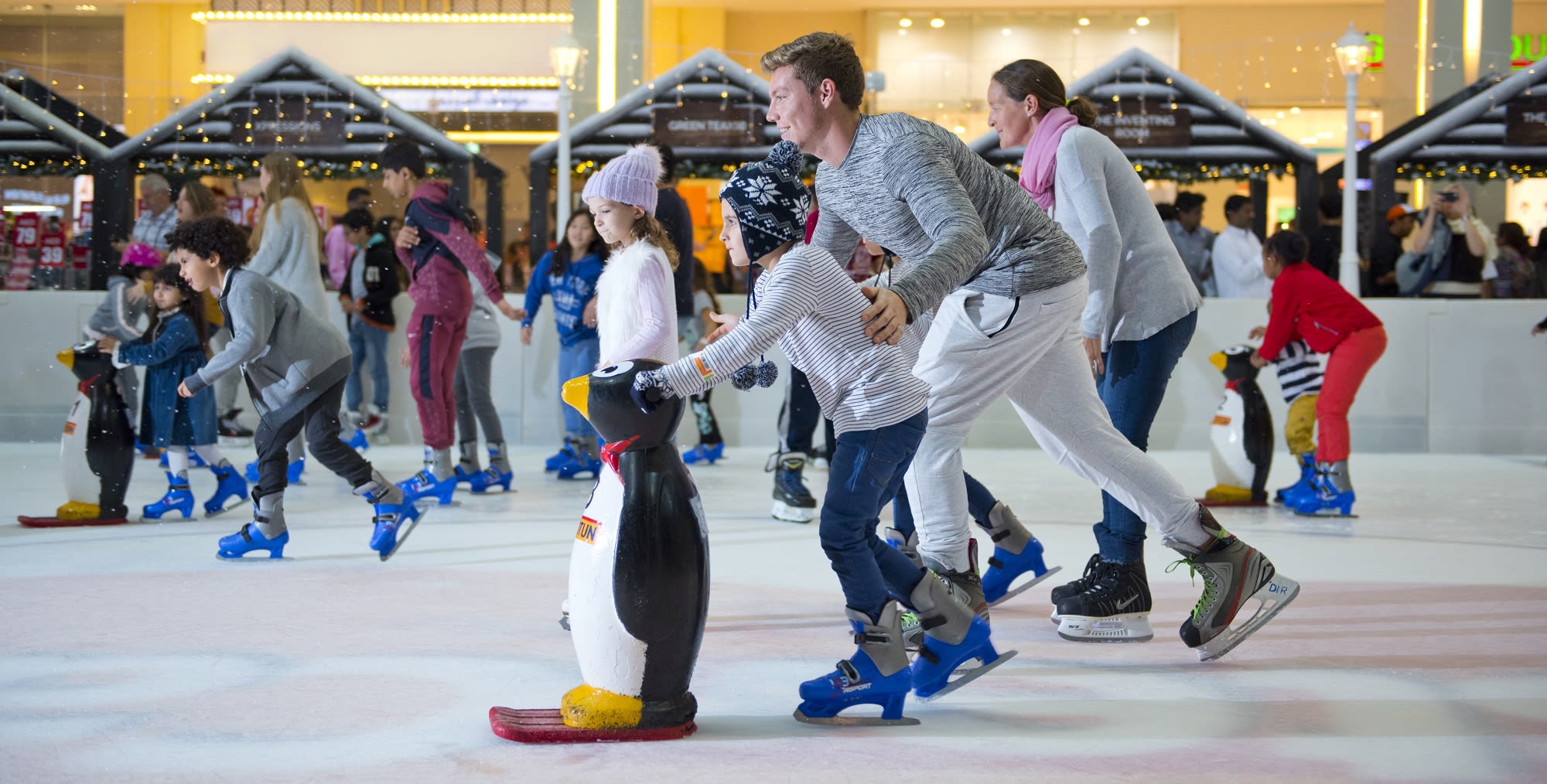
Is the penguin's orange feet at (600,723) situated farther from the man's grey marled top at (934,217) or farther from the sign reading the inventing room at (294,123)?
the sign reading the inventing room at (294,123)

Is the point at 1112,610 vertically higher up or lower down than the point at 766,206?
lower down

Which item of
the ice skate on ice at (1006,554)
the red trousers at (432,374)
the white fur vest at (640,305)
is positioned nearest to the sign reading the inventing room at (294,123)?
the red trousers at (432,374)

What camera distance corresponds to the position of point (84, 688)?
2812 mm

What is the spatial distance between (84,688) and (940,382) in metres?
1.86

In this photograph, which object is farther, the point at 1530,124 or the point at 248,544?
the point at 1530,124

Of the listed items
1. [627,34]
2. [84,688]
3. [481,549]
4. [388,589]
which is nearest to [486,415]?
[481,549]

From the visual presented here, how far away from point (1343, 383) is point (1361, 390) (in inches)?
112

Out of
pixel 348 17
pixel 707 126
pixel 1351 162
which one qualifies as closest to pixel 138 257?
pixel 707 126

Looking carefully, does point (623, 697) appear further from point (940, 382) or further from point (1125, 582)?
point (1125, 582)

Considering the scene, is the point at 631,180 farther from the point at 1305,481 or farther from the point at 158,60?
the point at 158,60

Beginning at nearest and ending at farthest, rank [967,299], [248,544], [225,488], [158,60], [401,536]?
[967,299], [248,544], [401,536], [225,488], [158,60]

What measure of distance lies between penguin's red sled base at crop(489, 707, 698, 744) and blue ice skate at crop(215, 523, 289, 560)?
88.4 inches

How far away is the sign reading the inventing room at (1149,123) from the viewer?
31.7 ft

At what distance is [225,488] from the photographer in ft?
18.1
